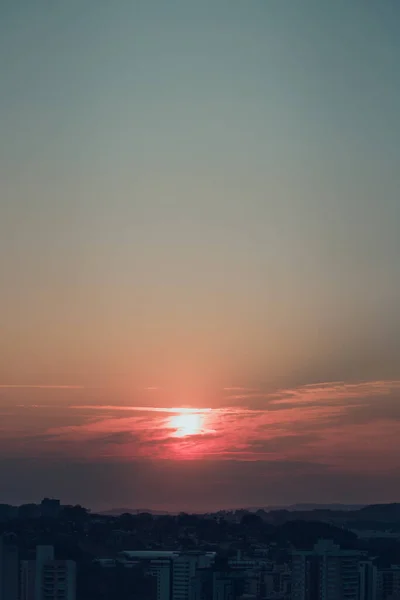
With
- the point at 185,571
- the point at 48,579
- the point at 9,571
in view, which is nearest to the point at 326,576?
the point at 185,571

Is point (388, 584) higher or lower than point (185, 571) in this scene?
lower

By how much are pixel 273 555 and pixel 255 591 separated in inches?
138

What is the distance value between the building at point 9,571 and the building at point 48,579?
6.7 inches

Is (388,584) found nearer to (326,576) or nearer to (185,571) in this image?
(326,576)

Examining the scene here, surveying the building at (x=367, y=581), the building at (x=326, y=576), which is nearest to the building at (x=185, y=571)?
the building at (x=326, y=576)

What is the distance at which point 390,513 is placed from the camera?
33469 millimetres

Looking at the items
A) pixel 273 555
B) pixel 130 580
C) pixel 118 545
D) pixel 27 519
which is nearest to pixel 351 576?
pixel 273 555

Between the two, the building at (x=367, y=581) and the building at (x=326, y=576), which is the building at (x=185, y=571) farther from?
the building at (x=367, y=581)

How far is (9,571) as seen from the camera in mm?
22812

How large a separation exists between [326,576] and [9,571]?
7245 millimetres

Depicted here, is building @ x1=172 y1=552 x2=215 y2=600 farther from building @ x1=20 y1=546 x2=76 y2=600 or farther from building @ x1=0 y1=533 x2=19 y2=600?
building @ x1=0 y1=533 x2=19 y2=600

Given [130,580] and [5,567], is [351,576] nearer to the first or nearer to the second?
[130,580]

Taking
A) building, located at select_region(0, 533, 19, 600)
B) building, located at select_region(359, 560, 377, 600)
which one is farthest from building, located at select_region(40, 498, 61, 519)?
building, located at select_region(359, 560, 377, 600)

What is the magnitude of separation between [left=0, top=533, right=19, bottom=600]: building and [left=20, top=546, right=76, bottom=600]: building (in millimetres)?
171
